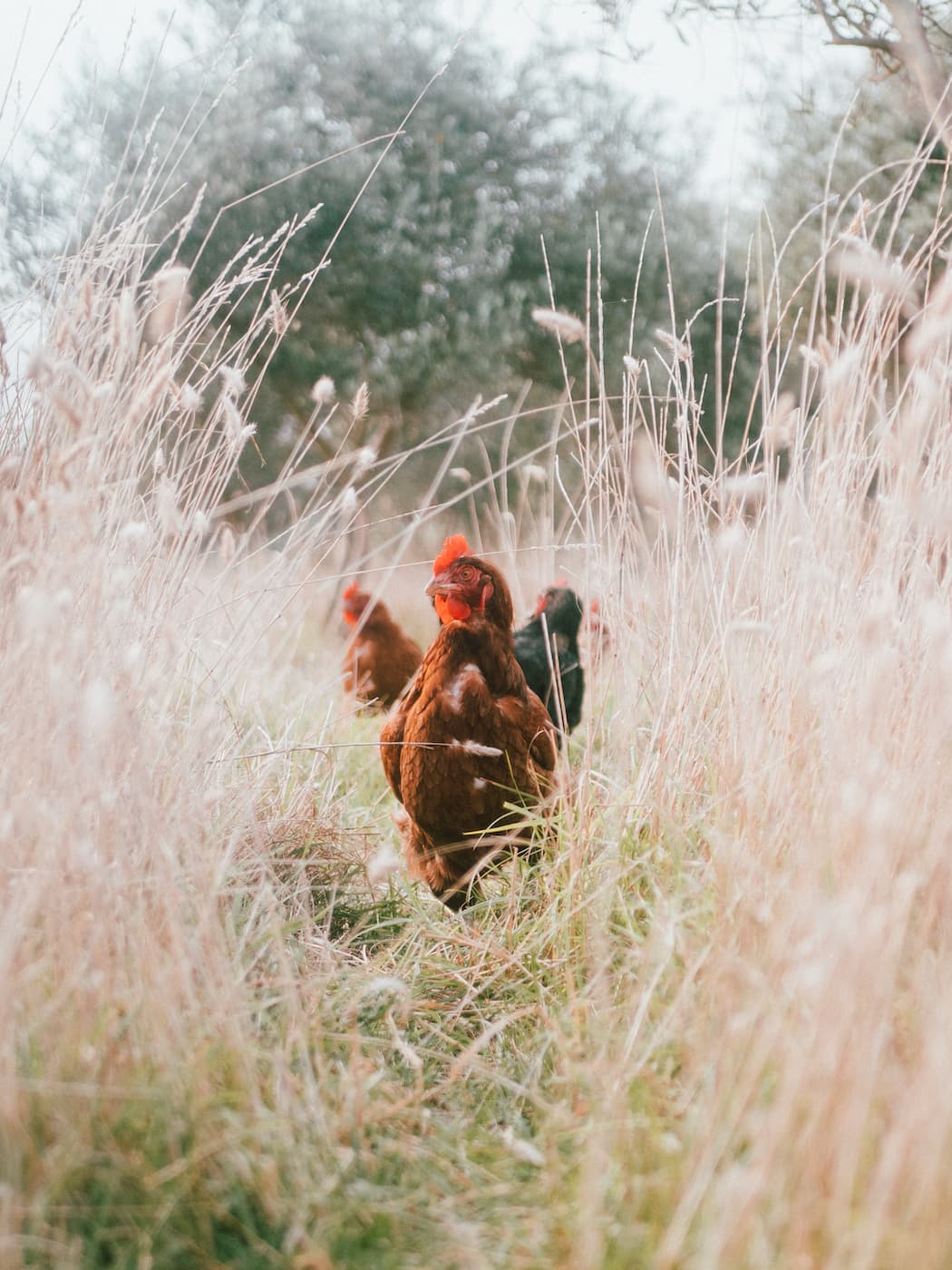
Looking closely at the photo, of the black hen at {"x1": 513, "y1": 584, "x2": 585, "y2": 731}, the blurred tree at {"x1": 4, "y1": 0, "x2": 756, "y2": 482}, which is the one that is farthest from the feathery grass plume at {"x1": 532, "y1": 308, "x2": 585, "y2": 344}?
the blurred tree at {"x1": 4, "y1": 0, "x2": 756, "y2": 482}

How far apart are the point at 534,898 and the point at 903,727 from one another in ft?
3.10

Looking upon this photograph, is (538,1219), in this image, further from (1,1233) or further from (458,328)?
(458,328)

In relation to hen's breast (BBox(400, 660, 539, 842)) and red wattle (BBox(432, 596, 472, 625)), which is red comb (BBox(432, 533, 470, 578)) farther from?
hen's breast (BBox(400, 660, 539, 842))

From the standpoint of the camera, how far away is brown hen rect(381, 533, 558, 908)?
7.86 feet

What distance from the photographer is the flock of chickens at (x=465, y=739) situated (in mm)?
2395

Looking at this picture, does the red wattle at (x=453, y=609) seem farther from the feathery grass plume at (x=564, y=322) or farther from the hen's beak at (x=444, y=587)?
the feathery grass plume at (x=564, y=322)

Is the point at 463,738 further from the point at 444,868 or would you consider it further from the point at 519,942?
the point at 519,942

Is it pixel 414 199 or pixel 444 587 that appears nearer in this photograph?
pixel 444 587

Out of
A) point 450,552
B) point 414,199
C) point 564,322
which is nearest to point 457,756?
point 450,552

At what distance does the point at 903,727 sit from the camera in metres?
1.70

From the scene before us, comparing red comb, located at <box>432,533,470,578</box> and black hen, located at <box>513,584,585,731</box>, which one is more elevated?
red comb, located at <box>432,533,470,578</box>

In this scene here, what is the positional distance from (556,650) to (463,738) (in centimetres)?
109

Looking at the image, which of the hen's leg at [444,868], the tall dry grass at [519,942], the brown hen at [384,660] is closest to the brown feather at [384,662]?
the brown hen at [384,660]

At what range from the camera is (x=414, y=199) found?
23.0 feet
